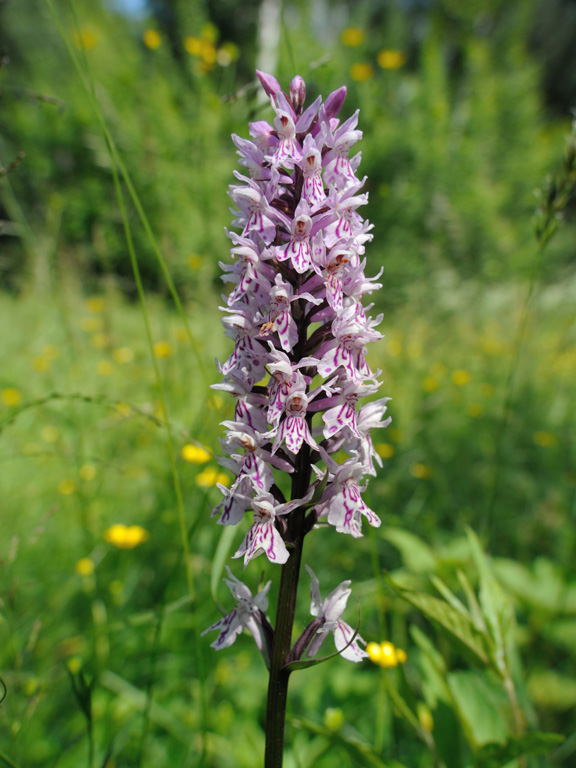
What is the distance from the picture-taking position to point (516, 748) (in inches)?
44.5

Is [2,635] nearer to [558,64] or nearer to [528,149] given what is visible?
[528,149]

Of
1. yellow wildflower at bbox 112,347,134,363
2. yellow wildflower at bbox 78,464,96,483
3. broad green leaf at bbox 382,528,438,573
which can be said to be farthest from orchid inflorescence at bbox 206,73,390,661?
yellow wildflower at bbox 112,347,134,363

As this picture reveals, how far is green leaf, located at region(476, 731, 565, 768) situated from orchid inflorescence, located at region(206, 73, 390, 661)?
15.1 inches

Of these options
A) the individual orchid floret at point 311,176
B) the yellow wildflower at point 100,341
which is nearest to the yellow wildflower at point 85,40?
the individual orchid floret at point 311,176

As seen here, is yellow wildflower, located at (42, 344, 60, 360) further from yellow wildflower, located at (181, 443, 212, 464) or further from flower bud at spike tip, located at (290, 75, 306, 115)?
flower bud at spike tip, located at (290, 75, 306, 115)

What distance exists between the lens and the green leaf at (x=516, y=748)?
1074mm

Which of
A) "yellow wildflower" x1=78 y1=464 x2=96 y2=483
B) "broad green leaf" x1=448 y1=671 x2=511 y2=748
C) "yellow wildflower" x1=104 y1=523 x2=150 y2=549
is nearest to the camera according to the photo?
"broad green leaf" x1=448 y1=671 x2=511 y2=748

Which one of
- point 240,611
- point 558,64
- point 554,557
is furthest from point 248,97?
point 558,64

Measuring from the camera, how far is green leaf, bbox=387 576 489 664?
4.06 ft

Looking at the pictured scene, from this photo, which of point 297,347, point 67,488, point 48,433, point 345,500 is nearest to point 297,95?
point 297,347

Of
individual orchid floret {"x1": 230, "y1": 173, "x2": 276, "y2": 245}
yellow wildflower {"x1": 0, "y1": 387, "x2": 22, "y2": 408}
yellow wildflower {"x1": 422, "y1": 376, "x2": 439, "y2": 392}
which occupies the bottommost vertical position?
yellow wildflower {"x1": 0, "y1": 387, "x2": 22, "y2": 408}

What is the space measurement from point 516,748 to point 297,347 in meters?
1.03

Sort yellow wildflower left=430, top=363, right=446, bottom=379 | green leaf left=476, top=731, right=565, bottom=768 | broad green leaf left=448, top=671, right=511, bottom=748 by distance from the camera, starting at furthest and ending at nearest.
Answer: yellow wildflower left=430, top=363, right=446, bottom=379 → broad green leaf left=448, top=671, right=511, bottom=748 → green leaf left=476, top=731, right=565, bottom=768

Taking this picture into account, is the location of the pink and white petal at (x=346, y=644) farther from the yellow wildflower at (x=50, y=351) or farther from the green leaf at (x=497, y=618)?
the yellow wildflower at (x=50, y=351)
